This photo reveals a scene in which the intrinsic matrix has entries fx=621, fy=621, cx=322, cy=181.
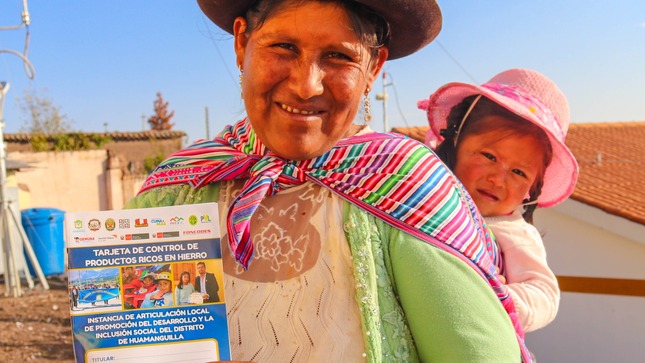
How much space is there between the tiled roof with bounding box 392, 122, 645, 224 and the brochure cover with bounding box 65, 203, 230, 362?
4944 mm

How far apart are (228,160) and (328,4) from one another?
0.53 meters

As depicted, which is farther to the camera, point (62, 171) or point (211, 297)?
point (62, 171)

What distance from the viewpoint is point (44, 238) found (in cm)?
1333

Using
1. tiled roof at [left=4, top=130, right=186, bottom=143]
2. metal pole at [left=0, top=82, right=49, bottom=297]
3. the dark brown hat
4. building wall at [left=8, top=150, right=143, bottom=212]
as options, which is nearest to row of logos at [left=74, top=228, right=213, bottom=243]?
the dark brown hat

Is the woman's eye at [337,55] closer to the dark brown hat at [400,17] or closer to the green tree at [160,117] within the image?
the dark brown hat at [400,17]

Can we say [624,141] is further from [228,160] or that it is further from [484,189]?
[228,160]

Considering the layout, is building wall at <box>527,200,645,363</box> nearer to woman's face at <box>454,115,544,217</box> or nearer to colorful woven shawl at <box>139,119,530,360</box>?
woman's face at <box>454,115,544,217</box>

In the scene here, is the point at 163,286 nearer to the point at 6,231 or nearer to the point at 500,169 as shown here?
the point at 500,169

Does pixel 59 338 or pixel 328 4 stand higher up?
pixel 328 4

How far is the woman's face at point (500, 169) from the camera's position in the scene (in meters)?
2.63

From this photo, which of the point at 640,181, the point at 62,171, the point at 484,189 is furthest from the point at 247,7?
the point at 62,171

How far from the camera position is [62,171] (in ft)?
63.6

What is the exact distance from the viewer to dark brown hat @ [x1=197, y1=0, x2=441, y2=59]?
1593 millimetres

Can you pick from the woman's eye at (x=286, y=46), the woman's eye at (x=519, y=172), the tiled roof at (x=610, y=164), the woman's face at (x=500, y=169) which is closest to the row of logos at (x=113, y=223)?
the woman's eye at (x=286, y=46)
